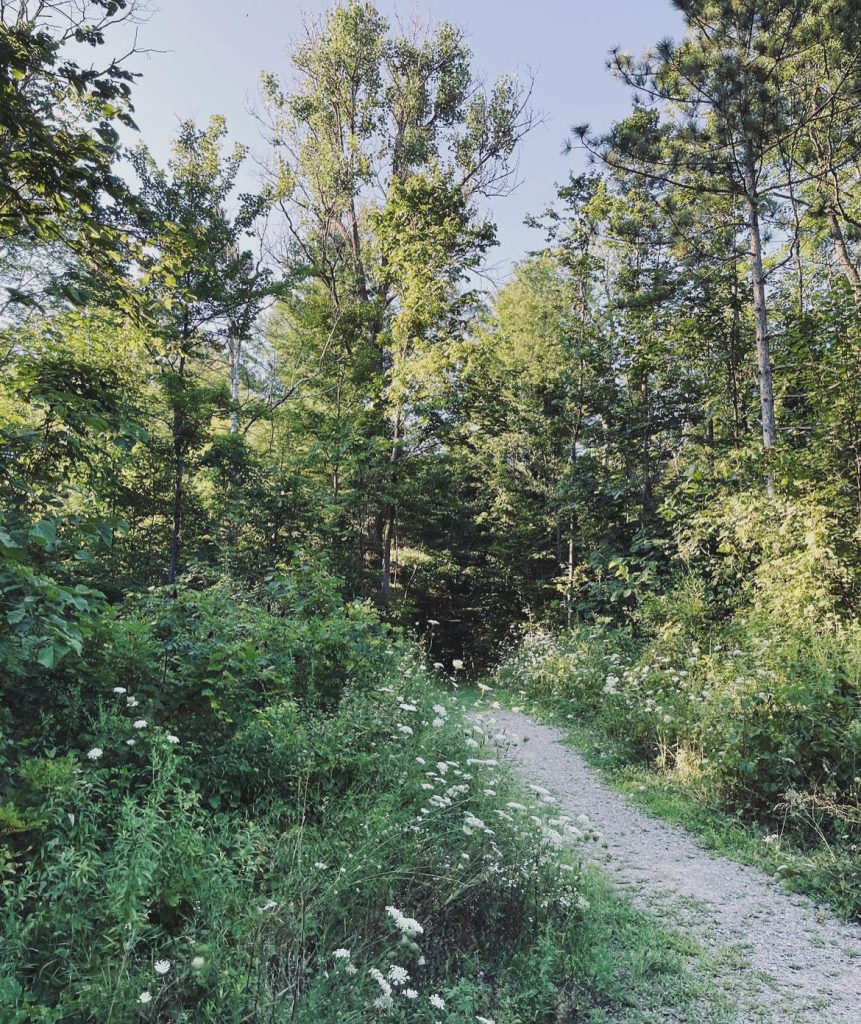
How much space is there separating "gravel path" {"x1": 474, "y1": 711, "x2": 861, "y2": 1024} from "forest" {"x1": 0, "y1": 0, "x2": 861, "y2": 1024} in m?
0.14

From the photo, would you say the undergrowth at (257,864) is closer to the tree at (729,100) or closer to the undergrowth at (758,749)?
the undergrowth at (758,749)

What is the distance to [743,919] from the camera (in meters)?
3.39

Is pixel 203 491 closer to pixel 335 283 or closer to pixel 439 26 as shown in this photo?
pixel 335 283

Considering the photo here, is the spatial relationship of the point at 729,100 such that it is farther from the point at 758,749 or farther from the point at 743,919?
the point at 743,919

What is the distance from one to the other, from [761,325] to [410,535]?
1239 cm

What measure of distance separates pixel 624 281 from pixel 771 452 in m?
6.98

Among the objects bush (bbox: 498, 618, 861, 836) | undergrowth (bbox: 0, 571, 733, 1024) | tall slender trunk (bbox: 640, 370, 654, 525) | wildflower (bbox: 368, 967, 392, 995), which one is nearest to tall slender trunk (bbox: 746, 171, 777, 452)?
bush (bbox: 498, 618, 861, 836)

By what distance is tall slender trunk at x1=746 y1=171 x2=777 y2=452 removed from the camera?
27.3 ft

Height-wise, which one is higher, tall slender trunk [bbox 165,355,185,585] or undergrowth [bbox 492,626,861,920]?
tall slender trunk [bbox 165,355,185,585]

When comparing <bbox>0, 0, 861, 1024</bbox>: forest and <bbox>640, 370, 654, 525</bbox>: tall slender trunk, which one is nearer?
<bbox>0, 0, 861, 1024</bbox>: forest

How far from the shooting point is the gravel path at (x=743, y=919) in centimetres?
270

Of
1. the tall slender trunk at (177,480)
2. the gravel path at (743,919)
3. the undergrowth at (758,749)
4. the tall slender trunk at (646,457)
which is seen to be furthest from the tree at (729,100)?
the tall slender trunk at (177,480)

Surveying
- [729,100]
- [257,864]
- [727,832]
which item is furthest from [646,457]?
[257,864]

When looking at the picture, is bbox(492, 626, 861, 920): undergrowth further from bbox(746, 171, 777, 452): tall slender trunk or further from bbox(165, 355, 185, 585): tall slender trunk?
bbox(165, 355, 185, 585): tall slender trunk
